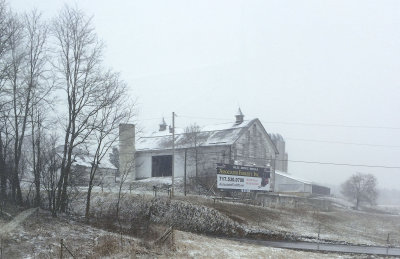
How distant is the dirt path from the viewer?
660 inches

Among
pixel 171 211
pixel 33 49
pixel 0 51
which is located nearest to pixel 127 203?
pixel 171 211

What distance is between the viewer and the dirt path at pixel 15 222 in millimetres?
16766

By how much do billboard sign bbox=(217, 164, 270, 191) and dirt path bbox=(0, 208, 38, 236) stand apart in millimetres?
19811

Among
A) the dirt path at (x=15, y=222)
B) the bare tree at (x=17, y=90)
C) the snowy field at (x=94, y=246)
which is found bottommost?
the snowy field at (x=94, y=246)

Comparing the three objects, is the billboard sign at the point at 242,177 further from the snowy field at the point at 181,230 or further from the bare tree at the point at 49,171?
the bare tree at the point at 49,171

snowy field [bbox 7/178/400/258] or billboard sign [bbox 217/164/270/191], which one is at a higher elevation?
billboard sign [bbox 217/164/270/191]

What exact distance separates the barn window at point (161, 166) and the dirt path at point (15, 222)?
28107 millimetres

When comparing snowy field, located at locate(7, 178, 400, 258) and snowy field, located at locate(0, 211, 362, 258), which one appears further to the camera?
snowy field, located at locate(7, 178, 400, 258)

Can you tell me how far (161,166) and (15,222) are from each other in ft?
111

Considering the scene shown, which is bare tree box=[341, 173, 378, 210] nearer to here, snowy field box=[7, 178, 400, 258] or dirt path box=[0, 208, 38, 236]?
snowy field box=[7, 178, 400, 258]

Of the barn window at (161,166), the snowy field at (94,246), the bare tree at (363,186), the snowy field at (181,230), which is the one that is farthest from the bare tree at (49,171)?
the bare tree at (363,186)

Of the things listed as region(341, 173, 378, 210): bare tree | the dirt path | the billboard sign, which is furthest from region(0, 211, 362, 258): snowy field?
region(341, 173, 378, 210): bare tree

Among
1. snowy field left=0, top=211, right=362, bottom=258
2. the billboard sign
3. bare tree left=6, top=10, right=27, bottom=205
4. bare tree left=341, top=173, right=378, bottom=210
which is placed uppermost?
bare tree left=6, top=10, right=27, bottom=205

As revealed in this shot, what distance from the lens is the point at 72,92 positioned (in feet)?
83.6
